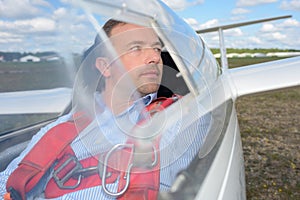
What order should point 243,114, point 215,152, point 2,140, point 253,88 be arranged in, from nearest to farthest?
point 215,152 < point 2,140 < point 253,88 < point 243,114

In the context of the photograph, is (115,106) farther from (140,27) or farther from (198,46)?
(198,46)

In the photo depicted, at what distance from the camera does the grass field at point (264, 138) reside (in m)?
1.05

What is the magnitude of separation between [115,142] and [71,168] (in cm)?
14

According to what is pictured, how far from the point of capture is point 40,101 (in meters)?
1.63

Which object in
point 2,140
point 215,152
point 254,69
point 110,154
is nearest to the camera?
point 110,154

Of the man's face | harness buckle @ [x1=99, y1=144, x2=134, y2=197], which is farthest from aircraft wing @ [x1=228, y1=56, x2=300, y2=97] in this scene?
harness buckle @ [x1=99, y1=144, x2=134, y2=197]

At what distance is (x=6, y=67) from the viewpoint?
1.04 m

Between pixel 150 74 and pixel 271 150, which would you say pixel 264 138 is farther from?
pixel 150 74

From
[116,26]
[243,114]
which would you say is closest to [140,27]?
[116,26]

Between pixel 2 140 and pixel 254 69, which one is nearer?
pixel 2 140

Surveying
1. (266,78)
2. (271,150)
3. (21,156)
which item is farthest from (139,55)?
(271,150)

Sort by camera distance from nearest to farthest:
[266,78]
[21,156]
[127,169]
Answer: [127,169] < [21,156] < [266,78]

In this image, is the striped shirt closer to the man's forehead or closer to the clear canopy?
the clear canopy

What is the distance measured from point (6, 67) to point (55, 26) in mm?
186
